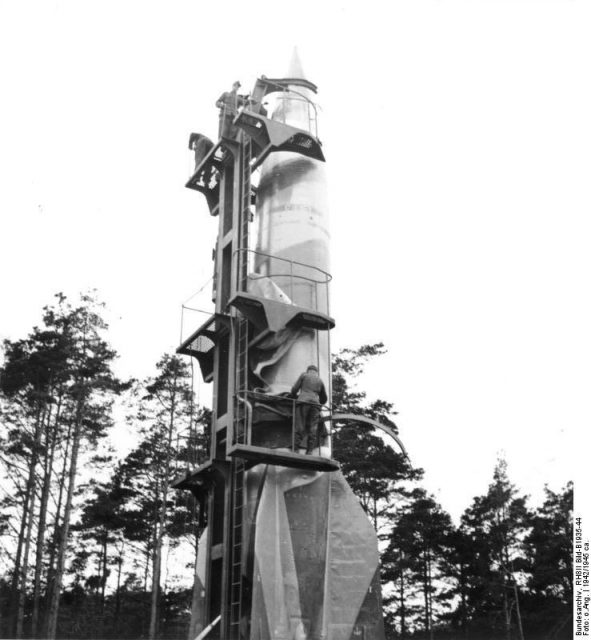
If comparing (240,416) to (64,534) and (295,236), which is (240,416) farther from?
(64,534)

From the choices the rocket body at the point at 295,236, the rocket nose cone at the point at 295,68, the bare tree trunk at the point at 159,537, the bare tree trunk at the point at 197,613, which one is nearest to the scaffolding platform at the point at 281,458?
the rocket body at the point at 295,236

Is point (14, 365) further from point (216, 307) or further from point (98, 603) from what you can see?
point (216, 307)

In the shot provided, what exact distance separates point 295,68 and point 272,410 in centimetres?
726

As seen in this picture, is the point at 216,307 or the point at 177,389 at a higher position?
the point at 177,389

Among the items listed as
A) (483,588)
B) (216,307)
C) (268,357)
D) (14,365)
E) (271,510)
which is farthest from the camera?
(483,588)

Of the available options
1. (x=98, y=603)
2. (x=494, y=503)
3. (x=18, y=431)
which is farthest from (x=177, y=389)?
(x=494, y=503)

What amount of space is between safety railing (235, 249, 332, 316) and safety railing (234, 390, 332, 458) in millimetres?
1675

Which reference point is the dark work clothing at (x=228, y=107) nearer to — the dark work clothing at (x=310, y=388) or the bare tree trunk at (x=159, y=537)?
the dark work clothing at (x=310, y=388)

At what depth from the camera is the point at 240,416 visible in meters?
12.5

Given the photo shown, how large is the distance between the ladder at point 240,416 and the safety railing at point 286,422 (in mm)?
110

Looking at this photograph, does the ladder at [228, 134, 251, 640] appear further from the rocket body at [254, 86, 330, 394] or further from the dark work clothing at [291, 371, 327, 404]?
the dark work clothing at [291, 371, 327, 404]

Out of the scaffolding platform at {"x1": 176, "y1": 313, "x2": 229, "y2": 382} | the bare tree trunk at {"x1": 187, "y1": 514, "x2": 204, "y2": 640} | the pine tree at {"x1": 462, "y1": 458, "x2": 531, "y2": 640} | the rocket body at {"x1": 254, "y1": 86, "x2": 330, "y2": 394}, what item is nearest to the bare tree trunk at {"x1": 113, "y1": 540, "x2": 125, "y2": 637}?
the pine tree at {"x1": 462, "y1": 458, "x2": 531, "y2": 640}

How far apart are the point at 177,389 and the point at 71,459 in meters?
5.25

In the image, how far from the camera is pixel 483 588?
37.5m
